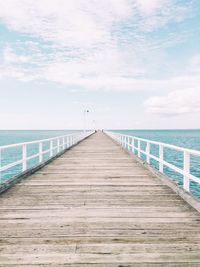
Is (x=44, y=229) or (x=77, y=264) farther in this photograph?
(x=44, y=229)

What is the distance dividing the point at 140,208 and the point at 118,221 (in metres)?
1.06

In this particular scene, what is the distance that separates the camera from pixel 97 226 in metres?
5.49

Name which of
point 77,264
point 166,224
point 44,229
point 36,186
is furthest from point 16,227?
point 36,186

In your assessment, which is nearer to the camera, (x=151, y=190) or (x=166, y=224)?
(x=166, y=224)

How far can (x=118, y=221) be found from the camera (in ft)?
19.0

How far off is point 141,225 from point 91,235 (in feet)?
3.15

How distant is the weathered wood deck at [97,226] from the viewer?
4.21m

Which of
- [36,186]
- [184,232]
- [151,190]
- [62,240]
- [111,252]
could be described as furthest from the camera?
[36,186]

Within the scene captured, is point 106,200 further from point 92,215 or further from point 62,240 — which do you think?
point 62,240

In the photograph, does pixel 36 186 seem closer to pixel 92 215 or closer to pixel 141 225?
pixel 92 215

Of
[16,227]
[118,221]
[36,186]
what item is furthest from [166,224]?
[36,186]

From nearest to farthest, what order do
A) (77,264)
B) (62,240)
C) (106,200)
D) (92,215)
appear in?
(77,264) → (62,240) → (92,215) → (106,200)

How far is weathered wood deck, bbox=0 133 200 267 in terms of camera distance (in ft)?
13.8

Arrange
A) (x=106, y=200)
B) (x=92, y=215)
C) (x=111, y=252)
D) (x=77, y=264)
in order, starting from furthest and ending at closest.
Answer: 1. (x=106, y=200)
2. (x=92, y=215)
3. (x=111, y=252)
4. (x=77, y=264)
